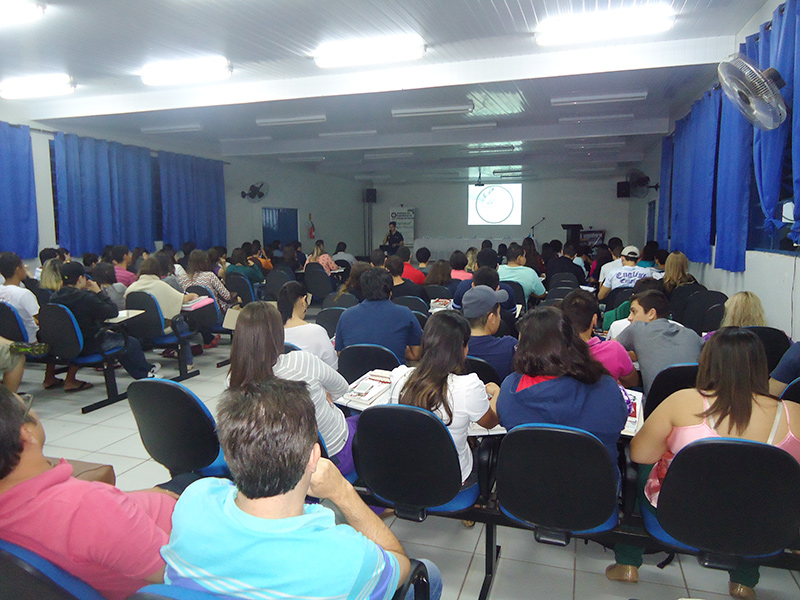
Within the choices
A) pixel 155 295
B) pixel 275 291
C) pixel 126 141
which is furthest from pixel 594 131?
pixel 126 141

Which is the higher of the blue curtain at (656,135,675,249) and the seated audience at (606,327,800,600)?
the blue curtain at (656,135,675,249)

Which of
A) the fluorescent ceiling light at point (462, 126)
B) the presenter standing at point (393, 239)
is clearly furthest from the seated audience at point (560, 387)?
the presenter standing at point (393, 239)

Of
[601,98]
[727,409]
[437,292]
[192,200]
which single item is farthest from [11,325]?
[601,98]

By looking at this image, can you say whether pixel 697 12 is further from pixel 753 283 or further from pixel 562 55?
pixel 753 283

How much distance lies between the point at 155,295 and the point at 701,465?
4868 mm

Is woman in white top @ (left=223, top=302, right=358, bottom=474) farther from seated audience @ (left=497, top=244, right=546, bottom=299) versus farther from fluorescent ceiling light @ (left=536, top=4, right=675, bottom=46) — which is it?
fluorescent ceiling light @ (left=536, top=4, right=675, bottom=46)

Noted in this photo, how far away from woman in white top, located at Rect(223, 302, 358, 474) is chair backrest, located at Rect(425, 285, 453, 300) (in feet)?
10.1

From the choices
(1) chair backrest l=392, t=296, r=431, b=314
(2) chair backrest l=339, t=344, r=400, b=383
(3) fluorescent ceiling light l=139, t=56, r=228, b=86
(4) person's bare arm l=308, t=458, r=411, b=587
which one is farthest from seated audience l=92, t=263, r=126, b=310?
(4) person's bare arm l=308, t=458, r=411, b=587

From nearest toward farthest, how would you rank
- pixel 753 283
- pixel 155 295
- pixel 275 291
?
pixel 753 283 < pixel 155 295 < pixel 275 291

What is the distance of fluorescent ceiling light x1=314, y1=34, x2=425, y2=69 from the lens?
506cm

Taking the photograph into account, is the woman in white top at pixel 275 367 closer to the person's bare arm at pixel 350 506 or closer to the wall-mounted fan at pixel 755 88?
the person's bare arm at pixel 350 506

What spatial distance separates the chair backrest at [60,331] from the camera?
4156mm

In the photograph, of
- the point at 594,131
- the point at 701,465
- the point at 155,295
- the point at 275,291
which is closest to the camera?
the point at 701,465

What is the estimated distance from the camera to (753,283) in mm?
4551
